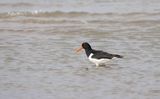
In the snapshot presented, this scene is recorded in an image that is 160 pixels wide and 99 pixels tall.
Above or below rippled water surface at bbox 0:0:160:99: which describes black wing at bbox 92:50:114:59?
above

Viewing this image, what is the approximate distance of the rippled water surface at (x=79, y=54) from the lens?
1032cm

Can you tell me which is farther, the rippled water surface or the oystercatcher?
the oystercatcher

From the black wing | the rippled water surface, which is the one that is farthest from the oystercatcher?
the rippled water surface

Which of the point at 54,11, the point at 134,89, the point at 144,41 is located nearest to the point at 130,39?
the point at 144,41

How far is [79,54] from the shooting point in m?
14.0

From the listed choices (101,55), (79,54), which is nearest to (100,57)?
(101,55)

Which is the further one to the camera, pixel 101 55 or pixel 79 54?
pixel 79 54

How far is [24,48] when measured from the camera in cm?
1452

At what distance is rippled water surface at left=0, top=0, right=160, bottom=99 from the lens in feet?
33.9

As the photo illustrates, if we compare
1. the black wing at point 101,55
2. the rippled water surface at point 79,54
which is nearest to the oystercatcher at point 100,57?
the black wing at point 101,55

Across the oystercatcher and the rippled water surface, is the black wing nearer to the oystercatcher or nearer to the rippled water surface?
the oystercatcher

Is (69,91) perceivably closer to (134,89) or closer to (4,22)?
(134,89)

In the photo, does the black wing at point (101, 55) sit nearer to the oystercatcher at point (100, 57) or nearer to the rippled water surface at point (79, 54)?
the oystercatcher at point (100, 57)

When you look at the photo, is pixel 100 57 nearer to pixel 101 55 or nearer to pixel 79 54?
pixel 101 55
